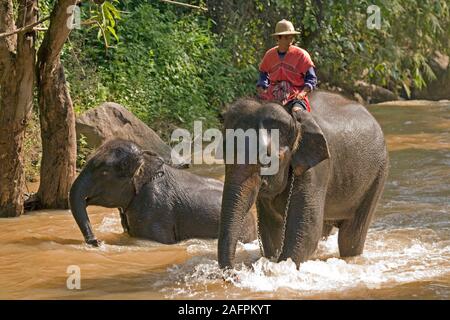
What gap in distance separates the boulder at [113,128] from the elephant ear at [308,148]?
579cm

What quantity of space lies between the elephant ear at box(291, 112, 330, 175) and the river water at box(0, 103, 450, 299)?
729 millimetres

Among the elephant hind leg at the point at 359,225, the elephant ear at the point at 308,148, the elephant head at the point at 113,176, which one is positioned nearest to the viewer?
the elephant ear at the point at 308,148

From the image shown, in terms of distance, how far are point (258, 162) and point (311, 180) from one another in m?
0.64

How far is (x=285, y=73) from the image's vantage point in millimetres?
7773

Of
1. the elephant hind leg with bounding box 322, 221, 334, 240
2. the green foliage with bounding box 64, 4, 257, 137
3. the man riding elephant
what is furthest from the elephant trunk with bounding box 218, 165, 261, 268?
the green foliage with bounding box 64, 4, 257, 137

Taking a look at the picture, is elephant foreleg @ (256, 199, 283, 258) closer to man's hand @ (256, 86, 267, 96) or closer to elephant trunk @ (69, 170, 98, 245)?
man's hand @ (256, 86, 267, 96)

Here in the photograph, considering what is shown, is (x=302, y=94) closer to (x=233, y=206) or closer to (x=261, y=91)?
(x=261, y=91)

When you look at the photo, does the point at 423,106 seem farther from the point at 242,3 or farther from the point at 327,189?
the point at 327,189

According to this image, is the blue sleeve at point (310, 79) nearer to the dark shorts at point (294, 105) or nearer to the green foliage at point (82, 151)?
the dark shorts at point (294, 105)

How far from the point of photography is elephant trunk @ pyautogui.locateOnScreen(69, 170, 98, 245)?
29.1ft

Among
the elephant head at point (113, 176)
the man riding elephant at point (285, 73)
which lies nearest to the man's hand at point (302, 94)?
the man riding elephant at point (285, 73)

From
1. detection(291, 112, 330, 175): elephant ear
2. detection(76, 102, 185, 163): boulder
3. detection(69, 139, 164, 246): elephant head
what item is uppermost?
detection(76, 102, 185, 163): boulder

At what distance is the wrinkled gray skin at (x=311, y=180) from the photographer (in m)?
6.73

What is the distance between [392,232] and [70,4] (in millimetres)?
3833
